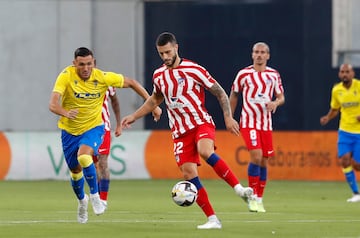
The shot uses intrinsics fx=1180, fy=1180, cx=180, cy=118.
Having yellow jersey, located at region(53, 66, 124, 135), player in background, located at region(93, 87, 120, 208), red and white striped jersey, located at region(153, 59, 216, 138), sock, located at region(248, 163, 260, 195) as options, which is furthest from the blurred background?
red and white striped jersey, located at region(153, 59, 216, 138)

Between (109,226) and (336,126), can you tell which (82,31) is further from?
(109,226)

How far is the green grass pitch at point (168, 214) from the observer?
43.0ft

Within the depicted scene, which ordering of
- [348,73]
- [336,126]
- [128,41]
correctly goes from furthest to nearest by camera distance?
[128,41], [336,126], [348,73]

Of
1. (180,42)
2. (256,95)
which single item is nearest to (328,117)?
(256,95)

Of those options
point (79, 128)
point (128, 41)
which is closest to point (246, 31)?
point (128, 41)

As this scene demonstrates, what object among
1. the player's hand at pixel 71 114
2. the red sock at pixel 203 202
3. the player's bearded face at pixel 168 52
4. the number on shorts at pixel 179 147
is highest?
the player's bearded face at pixel 168 52

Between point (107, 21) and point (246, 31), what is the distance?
4.29m

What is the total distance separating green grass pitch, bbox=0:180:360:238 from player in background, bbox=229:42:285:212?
742mm

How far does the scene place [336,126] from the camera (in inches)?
1235

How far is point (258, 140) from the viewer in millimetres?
17938

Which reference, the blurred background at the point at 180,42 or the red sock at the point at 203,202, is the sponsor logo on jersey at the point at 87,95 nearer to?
the red sock at the point at 203,202

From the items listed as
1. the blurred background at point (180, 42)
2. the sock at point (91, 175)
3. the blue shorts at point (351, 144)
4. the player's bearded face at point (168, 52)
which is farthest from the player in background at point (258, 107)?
the blurred background at point (180, 42)

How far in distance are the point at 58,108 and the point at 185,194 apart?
7.31ft

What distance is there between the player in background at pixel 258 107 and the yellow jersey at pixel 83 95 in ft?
11.5
